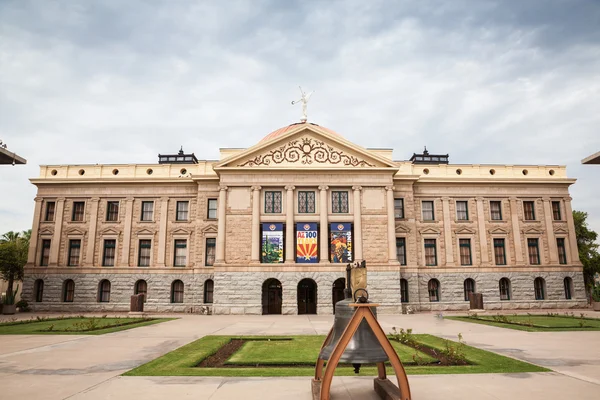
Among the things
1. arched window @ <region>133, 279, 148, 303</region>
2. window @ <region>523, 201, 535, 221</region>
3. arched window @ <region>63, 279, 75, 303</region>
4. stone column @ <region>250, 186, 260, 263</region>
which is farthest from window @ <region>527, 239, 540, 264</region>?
arched window @ <region>63, 279, 75, 303</region>

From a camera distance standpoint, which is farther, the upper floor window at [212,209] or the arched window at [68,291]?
the upper floor window at [212,209]

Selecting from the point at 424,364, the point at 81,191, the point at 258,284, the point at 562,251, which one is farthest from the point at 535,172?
the point at 81,191

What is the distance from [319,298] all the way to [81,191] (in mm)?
26703

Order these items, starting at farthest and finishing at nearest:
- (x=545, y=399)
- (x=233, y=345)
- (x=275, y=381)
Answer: (x=233, y=345)
(x=275, y=381)
(x=545, y=399)

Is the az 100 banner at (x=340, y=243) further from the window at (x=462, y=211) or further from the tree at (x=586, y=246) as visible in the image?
the tree at (x=586, y=246)

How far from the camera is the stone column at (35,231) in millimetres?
40856

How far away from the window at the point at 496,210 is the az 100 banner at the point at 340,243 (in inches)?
652

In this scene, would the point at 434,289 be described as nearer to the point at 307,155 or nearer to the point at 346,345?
the point at 307,155

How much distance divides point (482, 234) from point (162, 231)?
32.4 m

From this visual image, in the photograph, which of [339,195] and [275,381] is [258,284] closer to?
[339,195]

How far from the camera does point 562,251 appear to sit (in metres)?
42.4

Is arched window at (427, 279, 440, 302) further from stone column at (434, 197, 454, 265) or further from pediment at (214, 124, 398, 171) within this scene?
pediment at (214, 124, 398, 171)

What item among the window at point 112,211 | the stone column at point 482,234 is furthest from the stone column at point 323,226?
the window at point 112,211

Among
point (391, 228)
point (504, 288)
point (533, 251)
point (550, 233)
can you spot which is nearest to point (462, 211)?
point (533, 251)
